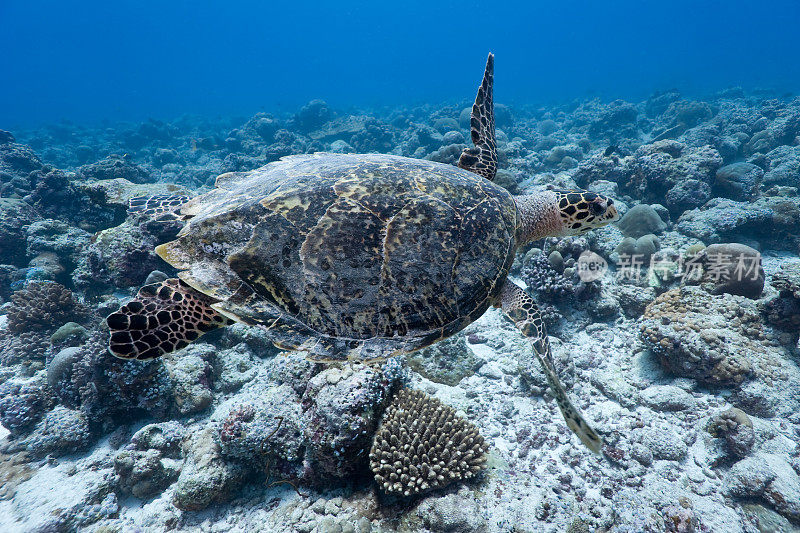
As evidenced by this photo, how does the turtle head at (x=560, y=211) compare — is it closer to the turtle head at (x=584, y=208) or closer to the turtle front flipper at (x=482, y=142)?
the turtle head at (x=584, y=208)

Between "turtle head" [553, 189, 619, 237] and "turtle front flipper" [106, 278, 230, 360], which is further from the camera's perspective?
"turtle head" [553, 189, 619, 237]

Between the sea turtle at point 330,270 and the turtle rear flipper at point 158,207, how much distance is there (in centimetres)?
54

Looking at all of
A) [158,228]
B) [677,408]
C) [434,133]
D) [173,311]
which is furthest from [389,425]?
[434,133]

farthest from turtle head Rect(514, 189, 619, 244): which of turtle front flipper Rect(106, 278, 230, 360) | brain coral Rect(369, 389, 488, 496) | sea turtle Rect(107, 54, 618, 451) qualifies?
turtle front flipper Rect(106, 278, 230, 360)

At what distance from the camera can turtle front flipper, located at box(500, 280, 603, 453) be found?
2.19 m

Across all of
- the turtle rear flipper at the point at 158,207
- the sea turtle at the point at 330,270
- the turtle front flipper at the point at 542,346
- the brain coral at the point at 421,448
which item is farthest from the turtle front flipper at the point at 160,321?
the turtle front flipper at the point at 542,346

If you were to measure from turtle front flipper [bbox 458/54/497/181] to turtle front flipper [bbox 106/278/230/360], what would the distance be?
3.30 m

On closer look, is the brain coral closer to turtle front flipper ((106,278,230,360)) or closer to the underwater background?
the underwater background

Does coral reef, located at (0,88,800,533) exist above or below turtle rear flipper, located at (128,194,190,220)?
below

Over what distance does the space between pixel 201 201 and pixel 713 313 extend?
19.7ft

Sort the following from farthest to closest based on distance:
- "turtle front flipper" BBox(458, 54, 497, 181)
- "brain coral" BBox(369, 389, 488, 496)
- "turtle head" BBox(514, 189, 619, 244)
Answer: "turtle front flipper" BBox(458, 54, 497, 181)
"turtle head" BBox(514, 189, 619, 244)
"brain coral" BBox(369, 389, 488, 496)

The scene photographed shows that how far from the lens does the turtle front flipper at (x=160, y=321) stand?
2010 millimetres

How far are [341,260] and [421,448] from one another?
1877mm

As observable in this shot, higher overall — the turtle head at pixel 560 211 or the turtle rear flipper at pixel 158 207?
the turtle rear flipper at pixel 158 207
